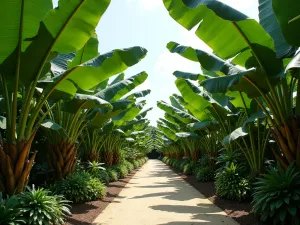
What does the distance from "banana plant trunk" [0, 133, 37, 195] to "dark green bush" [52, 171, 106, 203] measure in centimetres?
236

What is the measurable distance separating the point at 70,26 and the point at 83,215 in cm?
437

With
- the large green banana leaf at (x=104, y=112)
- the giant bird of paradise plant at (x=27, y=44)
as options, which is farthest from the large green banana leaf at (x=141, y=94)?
the giant bird of paradise plant at (x=27, y=44)

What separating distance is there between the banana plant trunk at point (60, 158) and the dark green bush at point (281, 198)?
5.28 m

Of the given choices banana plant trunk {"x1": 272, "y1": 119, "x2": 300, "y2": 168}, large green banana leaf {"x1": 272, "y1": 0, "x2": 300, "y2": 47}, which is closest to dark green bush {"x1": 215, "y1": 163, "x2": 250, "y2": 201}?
banana plant trunk {"x1": 272, "y1": 119, "x2": 300, "y2": 168}

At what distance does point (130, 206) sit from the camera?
Answer: 8891mm

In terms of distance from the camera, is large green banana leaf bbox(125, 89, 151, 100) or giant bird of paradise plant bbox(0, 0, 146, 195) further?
large green banana leaf bbox(125, 89, 151, 100)

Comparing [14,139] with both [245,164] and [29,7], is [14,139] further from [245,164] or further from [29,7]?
[245,164]

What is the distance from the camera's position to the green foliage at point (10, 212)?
463 centimetres

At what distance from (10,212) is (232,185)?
5.87 metres

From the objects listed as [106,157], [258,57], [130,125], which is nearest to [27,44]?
[258,57]

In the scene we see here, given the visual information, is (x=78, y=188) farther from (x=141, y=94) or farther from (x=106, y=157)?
(x=106, y=157)

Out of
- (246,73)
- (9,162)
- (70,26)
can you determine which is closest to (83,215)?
(9,162)

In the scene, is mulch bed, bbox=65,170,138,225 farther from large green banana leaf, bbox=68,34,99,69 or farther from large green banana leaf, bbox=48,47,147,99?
large green banana leaf, bbox=68,34,99,69

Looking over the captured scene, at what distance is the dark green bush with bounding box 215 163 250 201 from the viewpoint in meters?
8.37
